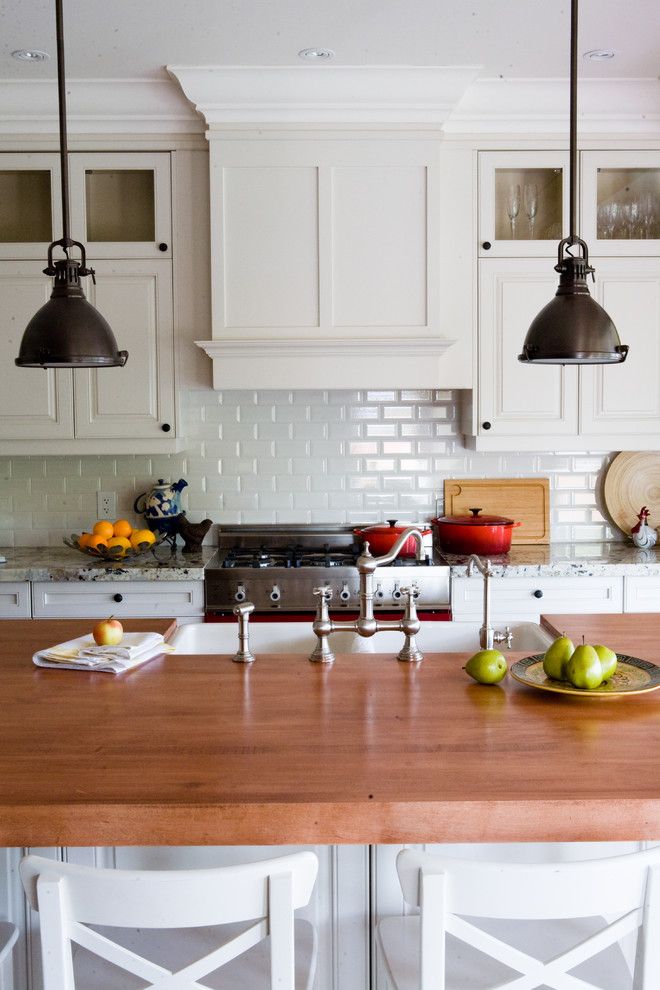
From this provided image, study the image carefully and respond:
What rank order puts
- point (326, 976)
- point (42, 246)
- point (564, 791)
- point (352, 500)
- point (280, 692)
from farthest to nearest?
point (352, 500) → point (42, 246) → point (280, 692) → point (326, 976) → point (564, 791)

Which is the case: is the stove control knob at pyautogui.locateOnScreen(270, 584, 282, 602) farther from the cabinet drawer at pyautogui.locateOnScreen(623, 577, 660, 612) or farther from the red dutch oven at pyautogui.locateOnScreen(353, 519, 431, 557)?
the cabinet drawer at pyautogui.locateOnScreen(623, 577, 660, 612)

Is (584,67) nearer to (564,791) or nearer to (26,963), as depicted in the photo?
(564,791)

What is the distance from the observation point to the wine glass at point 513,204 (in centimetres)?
381

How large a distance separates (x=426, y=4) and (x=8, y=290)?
6.38 feet

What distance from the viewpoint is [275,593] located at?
3.57 m

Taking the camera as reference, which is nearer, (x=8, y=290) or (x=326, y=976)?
(x=326, y=976)

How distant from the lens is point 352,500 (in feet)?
13.6

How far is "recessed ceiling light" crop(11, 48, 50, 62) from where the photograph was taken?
3.30 meters

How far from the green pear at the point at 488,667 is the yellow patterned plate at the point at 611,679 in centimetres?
3

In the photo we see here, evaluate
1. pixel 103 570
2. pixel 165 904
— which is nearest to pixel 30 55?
pixel 103 570

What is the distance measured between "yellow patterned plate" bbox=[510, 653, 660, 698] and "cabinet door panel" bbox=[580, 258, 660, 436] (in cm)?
183

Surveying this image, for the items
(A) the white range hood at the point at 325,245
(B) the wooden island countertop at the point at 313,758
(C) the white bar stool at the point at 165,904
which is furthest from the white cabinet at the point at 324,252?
(C) the white bar stool at the point at 165,904

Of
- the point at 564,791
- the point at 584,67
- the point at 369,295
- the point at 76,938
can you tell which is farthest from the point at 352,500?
the point at 76,938

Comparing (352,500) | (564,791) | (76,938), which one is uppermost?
(352,500)
